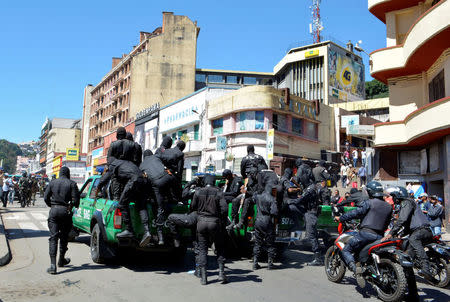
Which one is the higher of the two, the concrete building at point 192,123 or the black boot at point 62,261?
the concrete building at point 192,123

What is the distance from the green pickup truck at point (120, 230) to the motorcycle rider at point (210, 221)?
843 mm

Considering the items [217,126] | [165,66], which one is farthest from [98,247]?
[165,66]

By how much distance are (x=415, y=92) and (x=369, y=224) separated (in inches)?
643

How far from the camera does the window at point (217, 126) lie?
33.2 m

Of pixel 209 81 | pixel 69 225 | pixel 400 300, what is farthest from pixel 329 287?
pixel 209 81

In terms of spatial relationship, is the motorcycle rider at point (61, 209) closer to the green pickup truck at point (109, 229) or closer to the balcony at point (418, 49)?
the green pickup truck at point (109, 229)

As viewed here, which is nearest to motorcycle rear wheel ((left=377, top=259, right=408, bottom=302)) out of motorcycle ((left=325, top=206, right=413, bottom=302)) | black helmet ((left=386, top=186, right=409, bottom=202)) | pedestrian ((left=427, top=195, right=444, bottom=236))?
motorcycle ((left=325, top=206, right=413, bottom=302))

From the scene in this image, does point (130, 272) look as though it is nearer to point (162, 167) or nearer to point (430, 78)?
point (162, 167)

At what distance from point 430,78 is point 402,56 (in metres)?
1.72

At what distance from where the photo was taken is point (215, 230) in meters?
6.26

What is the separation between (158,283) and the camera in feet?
19.7

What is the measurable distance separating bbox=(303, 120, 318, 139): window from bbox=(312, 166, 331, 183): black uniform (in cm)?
2416

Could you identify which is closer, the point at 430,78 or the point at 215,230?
the point at 215,230

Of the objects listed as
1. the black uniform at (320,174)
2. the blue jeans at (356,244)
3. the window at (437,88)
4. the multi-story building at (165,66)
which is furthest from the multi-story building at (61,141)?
the blue jeans at (356,244)
